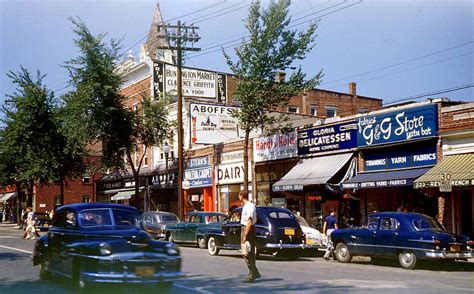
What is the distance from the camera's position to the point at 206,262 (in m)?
17.8

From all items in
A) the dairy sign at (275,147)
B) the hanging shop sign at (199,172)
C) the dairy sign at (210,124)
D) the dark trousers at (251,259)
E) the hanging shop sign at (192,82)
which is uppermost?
the hanging shop sign at (192,82)

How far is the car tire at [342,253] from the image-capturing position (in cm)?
1917

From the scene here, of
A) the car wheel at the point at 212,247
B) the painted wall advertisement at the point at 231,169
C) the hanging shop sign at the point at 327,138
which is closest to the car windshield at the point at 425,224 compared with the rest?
the car wheel at the point at 212,247

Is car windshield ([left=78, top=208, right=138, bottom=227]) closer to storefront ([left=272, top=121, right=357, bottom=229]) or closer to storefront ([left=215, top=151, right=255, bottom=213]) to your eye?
storefront ([left=272, top=121, right=357, bottom=229])

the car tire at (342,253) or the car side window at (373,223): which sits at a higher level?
the car side window at (373,223)

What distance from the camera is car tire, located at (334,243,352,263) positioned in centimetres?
1917

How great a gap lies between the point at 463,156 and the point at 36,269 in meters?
14.9

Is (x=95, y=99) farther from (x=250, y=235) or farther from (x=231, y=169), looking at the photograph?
(x=250, y=235)

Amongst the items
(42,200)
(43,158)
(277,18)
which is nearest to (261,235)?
(277,18)

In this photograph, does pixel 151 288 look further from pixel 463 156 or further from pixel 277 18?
pixel 277 18

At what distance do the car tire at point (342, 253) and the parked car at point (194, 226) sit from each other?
655cm

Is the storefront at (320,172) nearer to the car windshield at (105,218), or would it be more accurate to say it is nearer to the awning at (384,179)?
the awning at (384,179)

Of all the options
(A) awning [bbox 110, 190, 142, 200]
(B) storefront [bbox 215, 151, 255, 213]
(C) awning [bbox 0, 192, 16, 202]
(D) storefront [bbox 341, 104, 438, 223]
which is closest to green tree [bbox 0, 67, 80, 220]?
(A) awning [bbox 110, 190, 142, 200]

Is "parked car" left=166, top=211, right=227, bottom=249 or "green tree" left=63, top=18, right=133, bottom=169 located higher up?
"green tree" left=63, top=18, right=133, bottom=169
